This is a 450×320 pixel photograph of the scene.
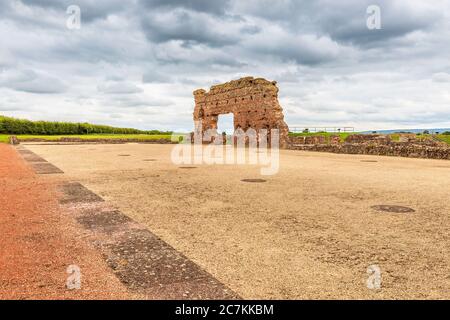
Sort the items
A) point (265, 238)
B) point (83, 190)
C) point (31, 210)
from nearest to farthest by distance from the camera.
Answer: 1. point (265, 238)
2. point (31, 210)
3. point (83, 190)

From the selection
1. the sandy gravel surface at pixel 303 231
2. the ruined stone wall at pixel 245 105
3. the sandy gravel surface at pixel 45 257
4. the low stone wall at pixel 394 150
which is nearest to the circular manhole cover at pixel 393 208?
the sandy gravel surface at pixel 303 231

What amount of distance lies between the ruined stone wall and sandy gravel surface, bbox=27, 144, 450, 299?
731 inches

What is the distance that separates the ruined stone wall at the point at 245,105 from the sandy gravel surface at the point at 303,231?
731 inches

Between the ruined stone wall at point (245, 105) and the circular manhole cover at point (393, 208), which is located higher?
the ruined stone wall at point (245, 105)

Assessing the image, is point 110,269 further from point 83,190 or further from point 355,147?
point 355,147

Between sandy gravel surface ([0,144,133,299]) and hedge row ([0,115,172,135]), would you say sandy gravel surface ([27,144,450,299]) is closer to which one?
sandy gravel surface ([0,144,133,299])

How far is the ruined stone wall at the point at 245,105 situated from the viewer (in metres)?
26.5

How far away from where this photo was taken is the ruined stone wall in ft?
86.8

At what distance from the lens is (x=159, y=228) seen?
163 inches

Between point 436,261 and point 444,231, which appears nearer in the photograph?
point 436,261

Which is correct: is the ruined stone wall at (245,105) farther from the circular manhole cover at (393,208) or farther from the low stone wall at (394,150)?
the circular manhole cover at (393,208)

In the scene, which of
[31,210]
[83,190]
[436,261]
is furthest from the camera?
[83,190]

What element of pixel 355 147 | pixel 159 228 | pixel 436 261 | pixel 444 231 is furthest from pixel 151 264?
pixel 355 147
